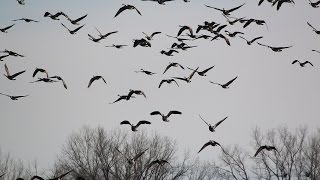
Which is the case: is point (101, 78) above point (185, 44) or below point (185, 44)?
below

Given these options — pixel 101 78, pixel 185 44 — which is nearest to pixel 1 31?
pixel 101 78

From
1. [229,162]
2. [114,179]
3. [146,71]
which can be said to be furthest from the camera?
[229,162]

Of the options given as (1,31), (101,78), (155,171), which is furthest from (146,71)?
(155,171)

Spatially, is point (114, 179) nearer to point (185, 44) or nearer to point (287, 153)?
point (287, 153)

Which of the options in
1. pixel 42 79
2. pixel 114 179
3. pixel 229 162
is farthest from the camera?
pixel 229 162

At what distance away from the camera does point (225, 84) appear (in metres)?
12.1

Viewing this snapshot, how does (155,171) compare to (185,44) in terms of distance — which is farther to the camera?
(155,171)

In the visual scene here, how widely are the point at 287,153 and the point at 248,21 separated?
3966 centimetres

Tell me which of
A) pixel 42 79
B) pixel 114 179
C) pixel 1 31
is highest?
pixel 114 179

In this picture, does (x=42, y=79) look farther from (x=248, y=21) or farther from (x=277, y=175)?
(x=277, y=175)

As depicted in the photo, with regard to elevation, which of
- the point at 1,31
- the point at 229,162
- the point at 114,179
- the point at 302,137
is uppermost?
the point at 302,137

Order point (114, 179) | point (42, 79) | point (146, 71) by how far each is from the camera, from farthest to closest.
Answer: point (114, 179)
point (146, 71)
point (42, 79)

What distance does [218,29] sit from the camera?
39.0 ft

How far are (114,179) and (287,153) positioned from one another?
728 inches
